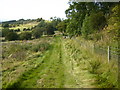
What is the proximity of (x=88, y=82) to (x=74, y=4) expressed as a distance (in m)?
27.5

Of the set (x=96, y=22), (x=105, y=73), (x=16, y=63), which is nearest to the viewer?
(x=105, y=73)

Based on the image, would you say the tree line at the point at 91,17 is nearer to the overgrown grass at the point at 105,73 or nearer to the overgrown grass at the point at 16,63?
the overgrown grass at the point at 105,73

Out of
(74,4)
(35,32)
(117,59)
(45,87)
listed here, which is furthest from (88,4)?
(35,32)

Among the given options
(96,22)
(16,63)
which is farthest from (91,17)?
(16,63)

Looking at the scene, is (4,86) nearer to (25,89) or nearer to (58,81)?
(25,89)

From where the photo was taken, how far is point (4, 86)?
26.9 feet

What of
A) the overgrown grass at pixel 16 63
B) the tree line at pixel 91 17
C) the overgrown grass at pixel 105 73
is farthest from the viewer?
the tree line at pixel 91 17

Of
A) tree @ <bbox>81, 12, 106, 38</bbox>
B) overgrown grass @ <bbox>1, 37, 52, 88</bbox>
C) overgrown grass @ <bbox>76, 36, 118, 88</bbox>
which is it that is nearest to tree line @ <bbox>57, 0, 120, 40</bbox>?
tree @ <bbox>81, 12, 106, 38</bbox>

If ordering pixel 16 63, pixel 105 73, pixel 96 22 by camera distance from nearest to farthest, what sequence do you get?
pixel 105 73 < pixel 16 63 < pixel 96 22

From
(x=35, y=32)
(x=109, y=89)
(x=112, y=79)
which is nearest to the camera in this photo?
(x=109, y=89)

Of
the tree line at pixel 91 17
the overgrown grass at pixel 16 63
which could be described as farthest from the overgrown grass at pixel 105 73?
the tree line at pixel 91 17

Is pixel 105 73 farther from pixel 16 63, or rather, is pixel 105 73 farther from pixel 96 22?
pixel 96 22

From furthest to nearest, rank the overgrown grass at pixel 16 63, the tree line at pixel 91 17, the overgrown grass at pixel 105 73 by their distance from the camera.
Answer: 1. the tree line at pixel 91 17
2. the overgrown grass at pixel 16 63
3. the overgrown grass at pixel 105 73

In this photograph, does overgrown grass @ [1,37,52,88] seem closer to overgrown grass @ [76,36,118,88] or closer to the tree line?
overgrown grass @ [76,36,118,88]
